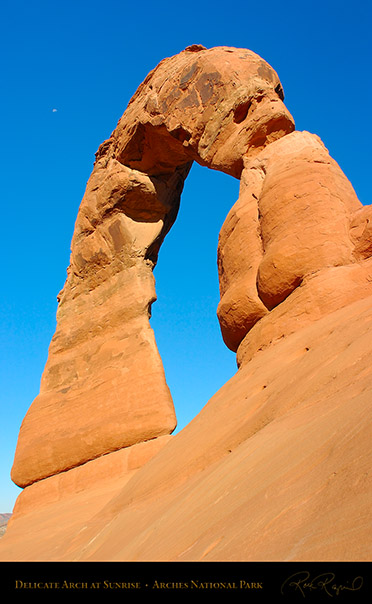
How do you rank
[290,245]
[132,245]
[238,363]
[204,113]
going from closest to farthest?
[290,245] → [238,363] → [204,113] → [132,245]

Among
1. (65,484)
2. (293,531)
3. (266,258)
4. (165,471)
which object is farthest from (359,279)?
(65,484)

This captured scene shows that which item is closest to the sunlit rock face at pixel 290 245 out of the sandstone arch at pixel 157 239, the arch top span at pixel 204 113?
the sandstone arch at pixel 157 239

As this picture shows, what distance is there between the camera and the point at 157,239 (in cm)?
1093

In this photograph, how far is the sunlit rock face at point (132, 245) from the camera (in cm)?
859

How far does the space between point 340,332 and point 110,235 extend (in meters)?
7.02

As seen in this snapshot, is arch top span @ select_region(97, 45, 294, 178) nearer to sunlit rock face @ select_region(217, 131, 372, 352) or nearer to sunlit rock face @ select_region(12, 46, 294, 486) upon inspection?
sunlit rock face @ select_region(12, 46, 294, 486)

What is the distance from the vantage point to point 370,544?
6.03 feet

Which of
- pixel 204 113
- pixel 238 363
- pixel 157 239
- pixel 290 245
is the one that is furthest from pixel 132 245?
pixel 290 245

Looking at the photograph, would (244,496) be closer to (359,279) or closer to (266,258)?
(359,279)

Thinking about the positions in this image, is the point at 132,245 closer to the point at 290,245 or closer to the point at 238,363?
the point at 238,363

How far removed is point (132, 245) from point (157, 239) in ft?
2.07

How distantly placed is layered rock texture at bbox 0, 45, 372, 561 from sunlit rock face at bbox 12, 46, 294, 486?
33 millimetres

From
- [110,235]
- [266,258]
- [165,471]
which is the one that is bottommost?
[165,471]
